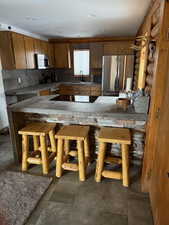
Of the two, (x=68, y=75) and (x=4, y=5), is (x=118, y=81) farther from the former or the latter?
(x=4, y=5)

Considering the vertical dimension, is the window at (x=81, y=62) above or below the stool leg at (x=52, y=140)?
above

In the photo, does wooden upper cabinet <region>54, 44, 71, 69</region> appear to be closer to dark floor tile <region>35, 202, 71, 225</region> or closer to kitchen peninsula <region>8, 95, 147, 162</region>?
kitchen peninsula <region>8, 95, 147, 162</region>

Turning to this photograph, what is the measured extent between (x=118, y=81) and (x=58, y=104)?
2378 millimetres

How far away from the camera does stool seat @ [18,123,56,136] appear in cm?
207

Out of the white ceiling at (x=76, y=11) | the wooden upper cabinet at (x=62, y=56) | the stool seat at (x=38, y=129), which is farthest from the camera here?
the wooden upper cabinet at (x=62, y=56)


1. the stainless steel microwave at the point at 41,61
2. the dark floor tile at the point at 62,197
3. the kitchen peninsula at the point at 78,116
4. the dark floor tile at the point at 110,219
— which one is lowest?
the dark floor tile at the point at 110,219

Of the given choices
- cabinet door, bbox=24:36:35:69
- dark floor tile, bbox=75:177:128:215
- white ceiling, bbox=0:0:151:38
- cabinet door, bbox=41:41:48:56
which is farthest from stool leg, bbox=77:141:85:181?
cabinet door, bbox=41:41:48:56

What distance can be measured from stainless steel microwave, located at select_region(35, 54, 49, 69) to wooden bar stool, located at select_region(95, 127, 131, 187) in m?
3.17

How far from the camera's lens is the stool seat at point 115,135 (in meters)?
1.81

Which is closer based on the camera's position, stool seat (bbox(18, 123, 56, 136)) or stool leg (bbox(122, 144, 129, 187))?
stool leg (bbox(122, 144, 129, 187))

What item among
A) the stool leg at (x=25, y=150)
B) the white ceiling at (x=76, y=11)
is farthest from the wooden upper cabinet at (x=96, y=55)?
the stool leg at (x=25, y=150)

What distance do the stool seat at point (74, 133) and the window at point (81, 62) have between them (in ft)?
13.0

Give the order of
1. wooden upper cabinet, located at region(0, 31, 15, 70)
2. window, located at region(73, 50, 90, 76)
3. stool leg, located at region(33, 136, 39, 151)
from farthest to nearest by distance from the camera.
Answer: window, located at region(73, 50, 90, 76), wooden upper cabinet, located at region(0, 31, 15, 70), stool leg, located at region(33, 136, 39, 151)

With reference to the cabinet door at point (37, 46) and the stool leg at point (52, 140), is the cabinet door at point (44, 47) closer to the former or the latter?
the cabinet door at point (37, 46)
